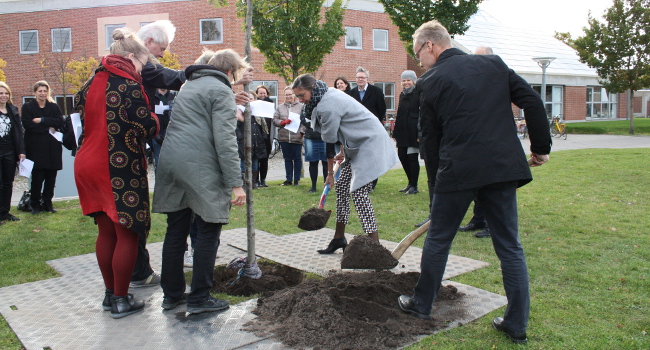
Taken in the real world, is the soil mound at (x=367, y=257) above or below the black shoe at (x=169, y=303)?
above

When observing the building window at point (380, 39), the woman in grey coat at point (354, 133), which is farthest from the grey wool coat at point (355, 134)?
the building window at point (380, 39)

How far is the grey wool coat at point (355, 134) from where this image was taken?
505 cm

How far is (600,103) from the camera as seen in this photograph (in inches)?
1566

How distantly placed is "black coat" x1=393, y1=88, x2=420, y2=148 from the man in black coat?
5.30 metres

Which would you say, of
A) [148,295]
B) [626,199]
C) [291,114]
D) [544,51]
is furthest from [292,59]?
[544,51]

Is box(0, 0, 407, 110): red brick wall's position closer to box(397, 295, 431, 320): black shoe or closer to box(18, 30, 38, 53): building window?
box(18, 30, 38, 53): building window

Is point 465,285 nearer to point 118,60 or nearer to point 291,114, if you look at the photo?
point 118,60

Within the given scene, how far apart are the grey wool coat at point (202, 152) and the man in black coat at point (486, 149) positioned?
1373mm

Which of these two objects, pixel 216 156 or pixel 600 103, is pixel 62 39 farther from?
pixel 600 103

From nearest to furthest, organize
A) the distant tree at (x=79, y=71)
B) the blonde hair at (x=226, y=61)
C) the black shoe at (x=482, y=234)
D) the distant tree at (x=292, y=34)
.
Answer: the blonde hair at (x=226, y=61) < the black shoe at (x=482, y=234) < the distant tree at (x=292, y=34) < the distant tree at (x=79, y=71)

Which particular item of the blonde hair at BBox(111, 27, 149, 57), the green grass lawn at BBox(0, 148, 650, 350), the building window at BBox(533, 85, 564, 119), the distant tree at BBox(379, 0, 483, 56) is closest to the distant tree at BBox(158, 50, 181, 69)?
the distant tree at BBox(379, 0, 483, 56)

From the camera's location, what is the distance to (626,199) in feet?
26.7

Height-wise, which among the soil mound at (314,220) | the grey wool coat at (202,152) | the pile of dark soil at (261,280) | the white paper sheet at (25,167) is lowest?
the pile of dark soil at (261,280)

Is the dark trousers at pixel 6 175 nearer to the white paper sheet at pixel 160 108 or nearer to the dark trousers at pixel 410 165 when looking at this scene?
the white paper sheet at pixel 160 108
